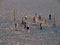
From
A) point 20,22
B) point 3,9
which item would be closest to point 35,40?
point 20,22

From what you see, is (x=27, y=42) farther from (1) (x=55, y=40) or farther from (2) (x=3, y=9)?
(2) (x=3, y=9)

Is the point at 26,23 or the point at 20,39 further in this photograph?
the point at 26,23

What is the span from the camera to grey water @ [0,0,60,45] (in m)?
6.72

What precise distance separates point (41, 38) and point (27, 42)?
26.7 inches

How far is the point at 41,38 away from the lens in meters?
7.04

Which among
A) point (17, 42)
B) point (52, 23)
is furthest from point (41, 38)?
point (52, 23)

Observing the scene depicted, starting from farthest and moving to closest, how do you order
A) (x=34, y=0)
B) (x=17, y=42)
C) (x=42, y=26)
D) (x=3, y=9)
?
(x=34, y=0), (x=3, y=9), (x=42, y=26), (x=17, y=42)

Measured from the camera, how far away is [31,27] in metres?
8.27

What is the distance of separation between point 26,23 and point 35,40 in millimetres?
1974

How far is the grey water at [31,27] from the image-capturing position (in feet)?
22.1

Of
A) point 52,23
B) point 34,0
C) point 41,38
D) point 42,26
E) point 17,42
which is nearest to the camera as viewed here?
point 17,42

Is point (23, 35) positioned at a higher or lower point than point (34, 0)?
lower

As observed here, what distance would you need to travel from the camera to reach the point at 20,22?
29.7 feet

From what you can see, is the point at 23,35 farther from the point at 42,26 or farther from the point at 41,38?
the point at 42,26
